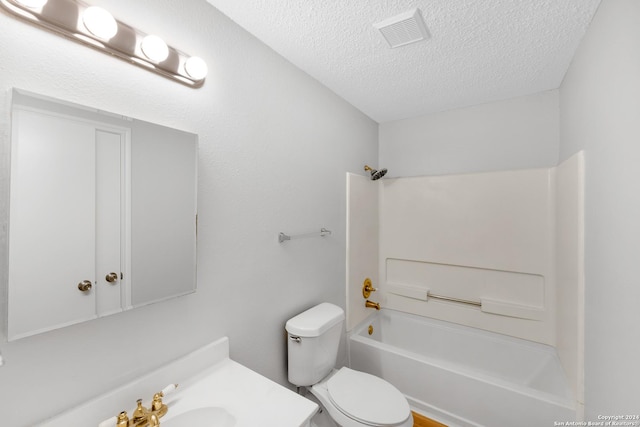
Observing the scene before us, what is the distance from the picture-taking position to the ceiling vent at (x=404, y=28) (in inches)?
49.3

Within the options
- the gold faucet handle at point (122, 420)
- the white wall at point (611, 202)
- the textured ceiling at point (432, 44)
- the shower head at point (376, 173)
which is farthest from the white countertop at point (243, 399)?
the shower head at point (376, 173)

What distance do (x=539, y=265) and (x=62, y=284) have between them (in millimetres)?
2740

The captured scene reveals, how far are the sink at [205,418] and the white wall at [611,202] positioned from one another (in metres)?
1.37

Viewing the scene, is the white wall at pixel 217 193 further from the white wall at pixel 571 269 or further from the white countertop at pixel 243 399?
the white wall at pixel 571 269

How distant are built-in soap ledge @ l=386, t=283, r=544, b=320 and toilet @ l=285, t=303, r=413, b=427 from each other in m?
1.07

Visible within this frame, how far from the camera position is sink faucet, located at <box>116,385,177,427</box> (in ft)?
2.75

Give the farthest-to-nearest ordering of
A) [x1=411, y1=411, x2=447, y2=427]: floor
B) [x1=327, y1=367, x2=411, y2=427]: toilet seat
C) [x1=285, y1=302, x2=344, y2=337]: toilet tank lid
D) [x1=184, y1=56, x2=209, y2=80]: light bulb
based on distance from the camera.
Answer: [x1=411, y1=411, x2=447, y2=427]: floor
[x1=285, y1=302, x2=344, y2=337]: toilet tank lid
[x1=327, y1=367, x2=411, y2=427]: toilet seat
[x1=184, y1=56, x2=209, y2=80]: light bulb

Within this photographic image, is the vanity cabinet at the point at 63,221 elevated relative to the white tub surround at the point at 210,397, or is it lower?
elevated

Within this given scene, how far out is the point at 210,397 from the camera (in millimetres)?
1042

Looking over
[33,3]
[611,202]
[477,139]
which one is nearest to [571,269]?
[611,202]

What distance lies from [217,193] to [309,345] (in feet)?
3.19

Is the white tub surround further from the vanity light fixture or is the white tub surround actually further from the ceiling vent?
the ceiling vent

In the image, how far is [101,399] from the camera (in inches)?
34.5

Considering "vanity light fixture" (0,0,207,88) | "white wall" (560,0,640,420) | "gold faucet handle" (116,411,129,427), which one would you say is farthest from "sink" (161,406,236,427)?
"white wall" (560,0,640,420)
